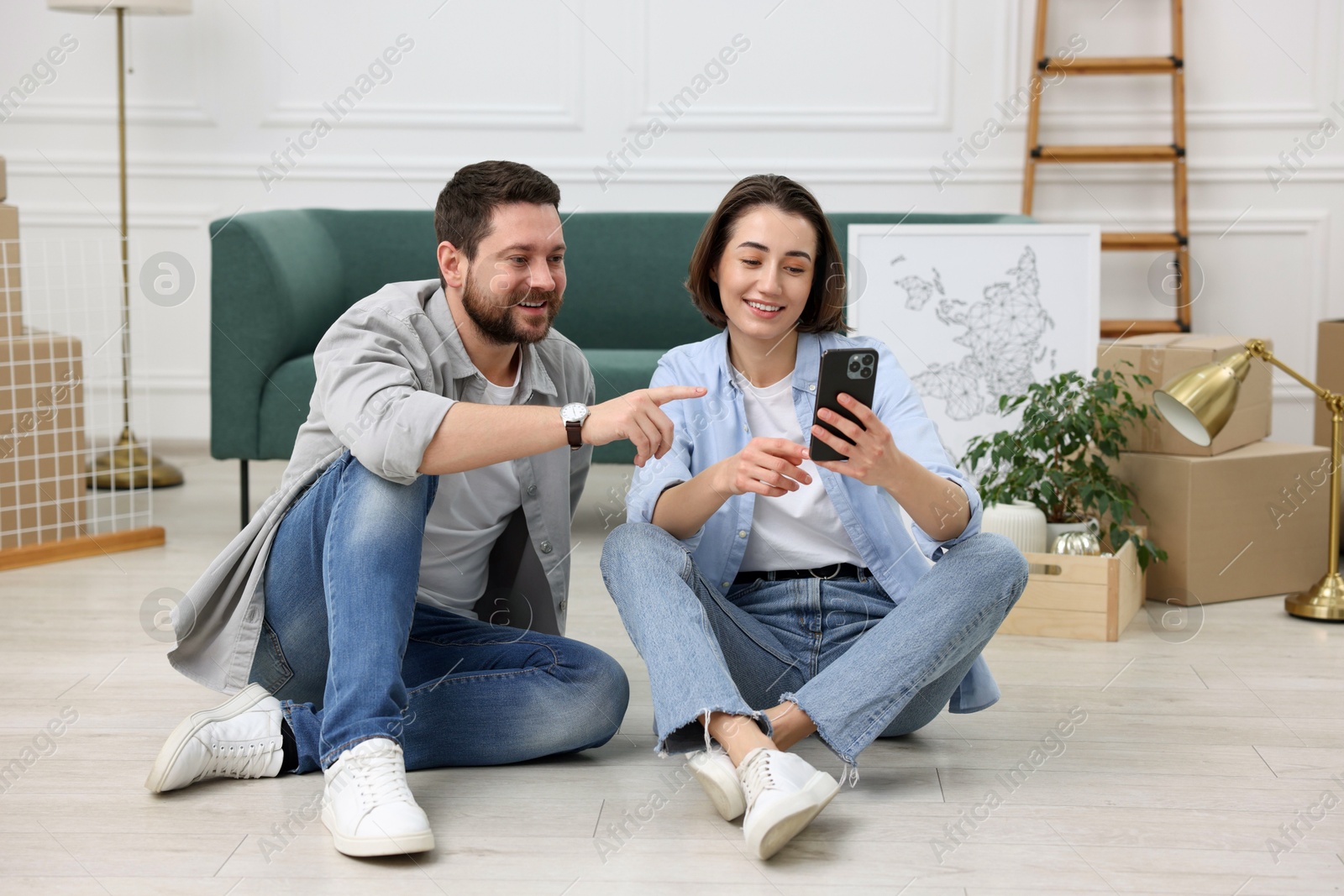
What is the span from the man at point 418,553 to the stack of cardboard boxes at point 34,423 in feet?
4.86

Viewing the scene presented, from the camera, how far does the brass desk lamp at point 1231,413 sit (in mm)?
2250

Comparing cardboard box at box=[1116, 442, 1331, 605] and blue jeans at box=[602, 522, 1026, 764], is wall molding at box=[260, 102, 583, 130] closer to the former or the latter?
cardboard box at box=[1116, 442, 1331, 605]

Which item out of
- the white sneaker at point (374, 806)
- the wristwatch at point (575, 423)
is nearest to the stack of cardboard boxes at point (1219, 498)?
the wristwatch at point (575, 423)

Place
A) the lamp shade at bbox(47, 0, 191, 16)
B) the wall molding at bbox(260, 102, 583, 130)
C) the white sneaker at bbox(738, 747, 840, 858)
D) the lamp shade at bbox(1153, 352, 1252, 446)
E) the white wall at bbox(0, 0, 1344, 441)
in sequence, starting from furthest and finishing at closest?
1. the wall molding at bbox(260, 102, 583, 130)
2. the white wall at bbox(0, 0, 1344, 441)
3. the lamp shade at bbox(47, 0, 191, 16)
4. the lamp shade at bbox(1153, 352, 1252, 446)
5. the white sneaker at bbox(738, 747, 840, 858)

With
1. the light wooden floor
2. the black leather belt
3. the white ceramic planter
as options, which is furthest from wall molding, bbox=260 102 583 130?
the black leather belt

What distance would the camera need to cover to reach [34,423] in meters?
2.77

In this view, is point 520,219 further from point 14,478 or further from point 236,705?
point 14,478

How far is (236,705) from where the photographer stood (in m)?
1.56

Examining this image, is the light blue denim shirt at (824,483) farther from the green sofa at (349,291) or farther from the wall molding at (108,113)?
the wall molding at (108,113)

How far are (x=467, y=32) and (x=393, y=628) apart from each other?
9.63 feet

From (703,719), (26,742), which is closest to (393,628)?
(703,719)

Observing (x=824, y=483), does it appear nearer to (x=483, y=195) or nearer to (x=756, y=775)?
(x=756, y=775)

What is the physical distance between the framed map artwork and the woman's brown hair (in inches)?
52.6

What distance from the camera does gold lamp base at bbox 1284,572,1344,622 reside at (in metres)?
2.41
